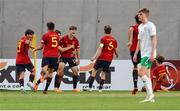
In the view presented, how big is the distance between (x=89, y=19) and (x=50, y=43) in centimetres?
848

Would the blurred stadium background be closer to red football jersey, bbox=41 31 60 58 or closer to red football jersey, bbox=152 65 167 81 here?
red football jersey, bbox=152 65 167 81

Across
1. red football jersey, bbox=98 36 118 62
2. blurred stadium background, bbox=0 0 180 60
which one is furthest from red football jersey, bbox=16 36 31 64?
blurred stadium background, bbox=0 0 180 60

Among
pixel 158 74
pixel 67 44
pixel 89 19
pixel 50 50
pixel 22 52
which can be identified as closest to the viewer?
pixel 50 50

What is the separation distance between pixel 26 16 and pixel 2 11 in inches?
41.5

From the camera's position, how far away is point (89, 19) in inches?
1184

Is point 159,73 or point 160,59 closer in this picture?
point 160,59

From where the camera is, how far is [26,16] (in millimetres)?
29922

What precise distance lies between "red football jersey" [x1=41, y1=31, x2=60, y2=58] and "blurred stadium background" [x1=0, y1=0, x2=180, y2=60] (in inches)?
315

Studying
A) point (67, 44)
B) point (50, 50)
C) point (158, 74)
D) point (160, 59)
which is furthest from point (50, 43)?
point (158, 74)

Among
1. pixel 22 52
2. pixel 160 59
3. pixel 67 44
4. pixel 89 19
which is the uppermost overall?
pixel 89 19

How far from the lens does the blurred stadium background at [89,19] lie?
29.9m

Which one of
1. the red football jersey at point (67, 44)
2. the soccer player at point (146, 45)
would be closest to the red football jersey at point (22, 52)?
the red football jersey at point (67, 44)

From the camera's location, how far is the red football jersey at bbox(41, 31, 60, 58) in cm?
2169

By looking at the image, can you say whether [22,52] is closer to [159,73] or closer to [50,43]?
[50,43]
